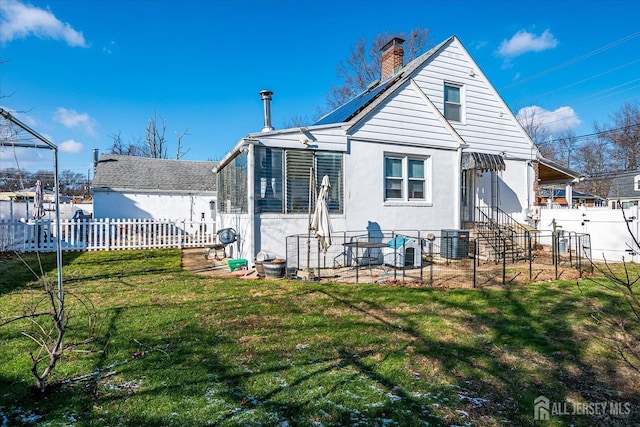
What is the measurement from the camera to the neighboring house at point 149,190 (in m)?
22.4

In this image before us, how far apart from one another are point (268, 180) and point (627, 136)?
36.4m

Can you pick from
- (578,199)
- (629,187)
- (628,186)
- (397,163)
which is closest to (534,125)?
(578,199)

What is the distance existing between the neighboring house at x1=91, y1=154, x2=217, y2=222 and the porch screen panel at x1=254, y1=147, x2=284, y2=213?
12.9 metres

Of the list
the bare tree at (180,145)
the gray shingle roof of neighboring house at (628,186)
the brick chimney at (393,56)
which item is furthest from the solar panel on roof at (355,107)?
the bare tree at (180,145)

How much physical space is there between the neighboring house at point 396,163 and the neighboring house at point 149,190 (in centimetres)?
1002

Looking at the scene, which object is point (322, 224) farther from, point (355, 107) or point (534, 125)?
point (534, 125)

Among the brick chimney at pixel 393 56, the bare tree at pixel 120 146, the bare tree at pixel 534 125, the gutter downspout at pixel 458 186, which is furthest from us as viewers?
the bare tree at pixel 120 146

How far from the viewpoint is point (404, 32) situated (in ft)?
93.7

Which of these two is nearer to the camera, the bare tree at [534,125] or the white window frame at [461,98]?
the white window frame at [461,98]

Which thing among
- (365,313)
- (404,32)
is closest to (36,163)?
(365,313)

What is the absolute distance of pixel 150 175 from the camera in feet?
81.1

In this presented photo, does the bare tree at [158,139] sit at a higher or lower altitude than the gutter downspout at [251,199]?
higher

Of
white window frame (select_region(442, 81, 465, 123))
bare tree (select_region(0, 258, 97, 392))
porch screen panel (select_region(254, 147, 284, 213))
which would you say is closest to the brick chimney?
white window frame (select_region(442, 81, 465, 123))

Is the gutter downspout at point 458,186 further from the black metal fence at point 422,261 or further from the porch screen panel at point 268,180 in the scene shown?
the porch screen panel at point 268,180
